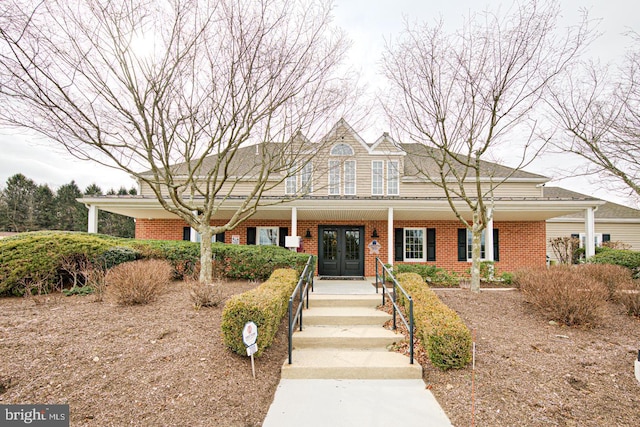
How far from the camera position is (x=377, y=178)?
13703 mm

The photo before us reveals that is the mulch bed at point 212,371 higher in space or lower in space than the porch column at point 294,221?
lower

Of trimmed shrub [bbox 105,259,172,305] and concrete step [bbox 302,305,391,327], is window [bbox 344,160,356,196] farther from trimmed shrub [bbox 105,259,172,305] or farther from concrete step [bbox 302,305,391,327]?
trimmed shrub [bbox 105,259,172,305]

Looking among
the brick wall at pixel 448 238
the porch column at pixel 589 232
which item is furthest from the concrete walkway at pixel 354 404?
the porch column at pixel 589 232

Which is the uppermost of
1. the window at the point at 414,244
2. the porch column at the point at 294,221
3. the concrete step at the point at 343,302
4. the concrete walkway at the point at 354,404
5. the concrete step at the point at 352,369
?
the porch column at the point at 294,221

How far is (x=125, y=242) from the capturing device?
8.95 m

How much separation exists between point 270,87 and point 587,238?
11.8 metres

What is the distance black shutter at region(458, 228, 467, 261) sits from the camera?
42.6 feet

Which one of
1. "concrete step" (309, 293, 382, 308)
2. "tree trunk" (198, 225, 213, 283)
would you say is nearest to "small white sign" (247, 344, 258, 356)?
"concrete step" (309, 293, 382, 308)

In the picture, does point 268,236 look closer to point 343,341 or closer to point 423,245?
point 423,245

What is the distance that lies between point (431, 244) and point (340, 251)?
12.3 feet

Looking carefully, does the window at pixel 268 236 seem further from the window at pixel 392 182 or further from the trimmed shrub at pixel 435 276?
the trimmed shrub at pixel 435 276

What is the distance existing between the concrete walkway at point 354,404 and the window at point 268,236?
9.36m

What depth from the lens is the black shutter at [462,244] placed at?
13.0m

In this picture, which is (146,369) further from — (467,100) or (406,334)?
(467,100)
